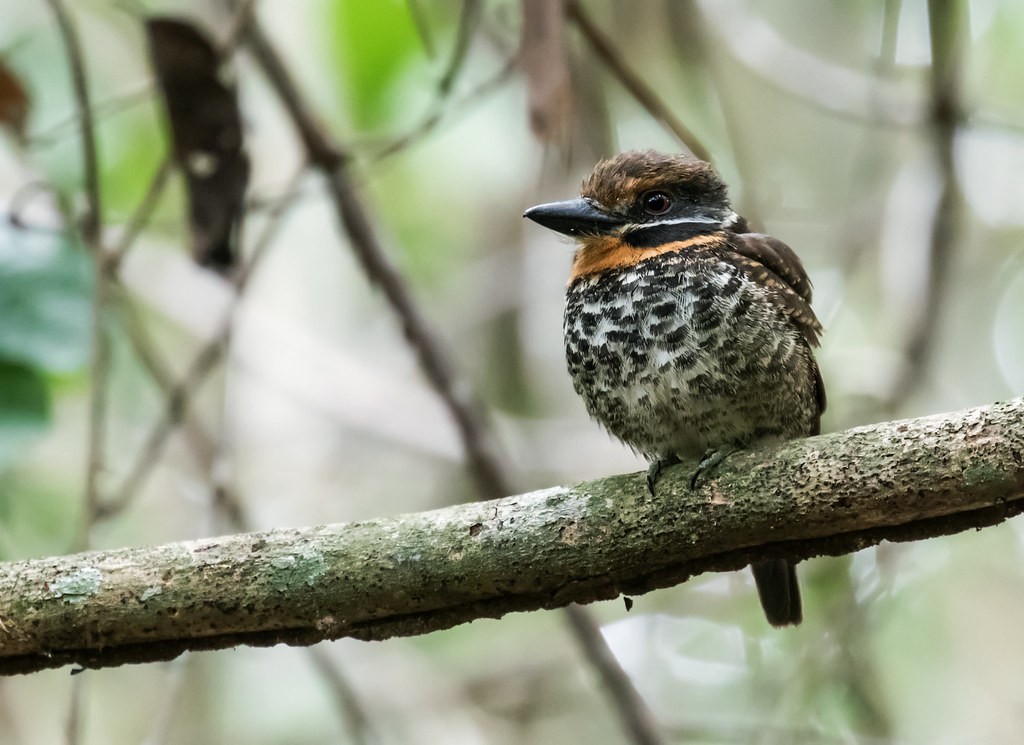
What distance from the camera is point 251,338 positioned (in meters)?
4.09

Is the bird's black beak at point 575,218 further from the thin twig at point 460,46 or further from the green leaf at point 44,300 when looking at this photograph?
the green leaf at point 44,300

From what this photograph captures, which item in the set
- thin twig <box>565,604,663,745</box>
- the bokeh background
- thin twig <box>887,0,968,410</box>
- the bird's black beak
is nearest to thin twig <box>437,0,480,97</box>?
the bokeh background

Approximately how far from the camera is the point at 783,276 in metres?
2.52

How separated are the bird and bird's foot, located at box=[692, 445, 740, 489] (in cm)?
1

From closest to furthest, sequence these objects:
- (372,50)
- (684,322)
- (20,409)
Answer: (684,322) < (20,409) < (372,50)

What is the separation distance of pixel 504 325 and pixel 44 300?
2.10m

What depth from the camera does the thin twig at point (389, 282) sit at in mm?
3070

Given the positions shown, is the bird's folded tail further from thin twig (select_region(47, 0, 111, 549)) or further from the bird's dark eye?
thin twig (select_region(47, 0, 111, 549))

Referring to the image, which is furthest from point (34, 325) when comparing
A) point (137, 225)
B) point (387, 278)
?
point (387, 278)

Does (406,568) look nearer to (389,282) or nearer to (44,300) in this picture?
(44,300)

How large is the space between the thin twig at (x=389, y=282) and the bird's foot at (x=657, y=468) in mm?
818

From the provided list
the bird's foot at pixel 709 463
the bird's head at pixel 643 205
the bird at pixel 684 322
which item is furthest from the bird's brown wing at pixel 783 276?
the bird's foot at pixel 709 463

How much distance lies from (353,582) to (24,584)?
1.61 feet

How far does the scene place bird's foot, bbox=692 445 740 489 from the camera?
6.03ft
